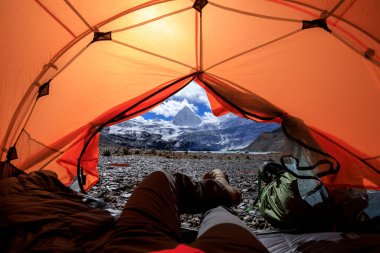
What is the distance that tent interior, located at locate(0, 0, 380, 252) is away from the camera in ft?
8.80

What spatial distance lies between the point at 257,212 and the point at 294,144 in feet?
5.12

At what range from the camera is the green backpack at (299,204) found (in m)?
3.01

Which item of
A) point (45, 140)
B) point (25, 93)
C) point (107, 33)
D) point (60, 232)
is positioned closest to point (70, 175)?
point (45, 140)

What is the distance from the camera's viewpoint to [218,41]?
3557 mm

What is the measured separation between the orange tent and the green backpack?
0.32 meters

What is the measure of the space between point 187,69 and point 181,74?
0.42 feet

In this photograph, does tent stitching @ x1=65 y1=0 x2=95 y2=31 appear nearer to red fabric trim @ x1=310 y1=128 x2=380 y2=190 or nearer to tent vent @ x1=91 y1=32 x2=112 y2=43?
tent vent @ x1=91 y1=32 x2=112 y2=43

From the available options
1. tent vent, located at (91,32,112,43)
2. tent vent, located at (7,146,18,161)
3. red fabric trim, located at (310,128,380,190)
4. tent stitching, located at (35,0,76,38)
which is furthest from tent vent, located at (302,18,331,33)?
tent vent, located at (7,146,18,161)

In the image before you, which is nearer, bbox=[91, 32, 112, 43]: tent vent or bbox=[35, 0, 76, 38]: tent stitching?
bbox=[35, 0, 76, 38]: tent stitching

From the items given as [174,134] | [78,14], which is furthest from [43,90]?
[174,134]

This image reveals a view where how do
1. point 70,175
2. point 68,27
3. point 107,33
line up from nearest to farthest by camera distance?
point 68,27, point 107,33, point 70,175

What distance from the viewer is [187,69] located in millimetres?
3953

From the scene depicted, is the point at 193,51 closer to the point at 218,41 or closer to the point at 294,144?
the point at 218,41

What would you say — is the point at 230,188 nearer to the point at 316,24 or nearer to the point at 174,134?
the point at 316,24
